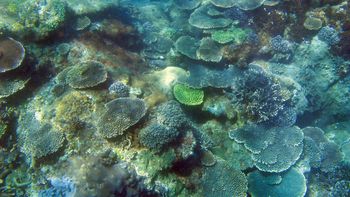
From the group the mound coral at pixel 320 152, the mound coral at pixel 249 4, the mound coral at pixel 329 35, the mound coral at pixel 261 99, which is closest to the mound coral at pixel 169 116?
the mound coral at pixel 261 99

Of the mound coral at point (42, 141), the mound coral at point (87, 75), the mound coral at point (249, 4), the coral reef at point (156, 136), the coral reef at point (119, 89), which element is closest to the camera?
→ the coral reef at point (156, 136)

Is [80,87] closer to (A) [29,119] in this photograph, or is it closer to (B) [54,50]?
(A) [29,119]

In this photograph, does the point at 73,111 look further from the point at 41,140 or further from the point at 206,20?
the point at 206,20

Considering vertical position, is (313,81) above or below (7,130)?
above

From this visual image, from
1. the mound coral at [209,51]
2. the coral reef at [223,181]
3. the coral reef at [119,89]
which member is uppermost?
the coral reef at [119,89]

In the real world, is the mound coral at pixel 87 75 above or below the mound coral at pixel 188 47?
above

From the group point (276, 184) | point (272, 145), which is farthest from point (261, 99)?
point (276, 184)

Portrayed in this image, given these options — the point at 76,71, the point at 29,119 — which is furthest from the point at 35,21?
the point at 29,119

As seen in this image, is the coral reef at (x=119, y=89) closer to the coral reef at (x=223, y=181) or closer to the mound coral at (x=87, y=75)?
the mound coral at (x=87, y=75)
